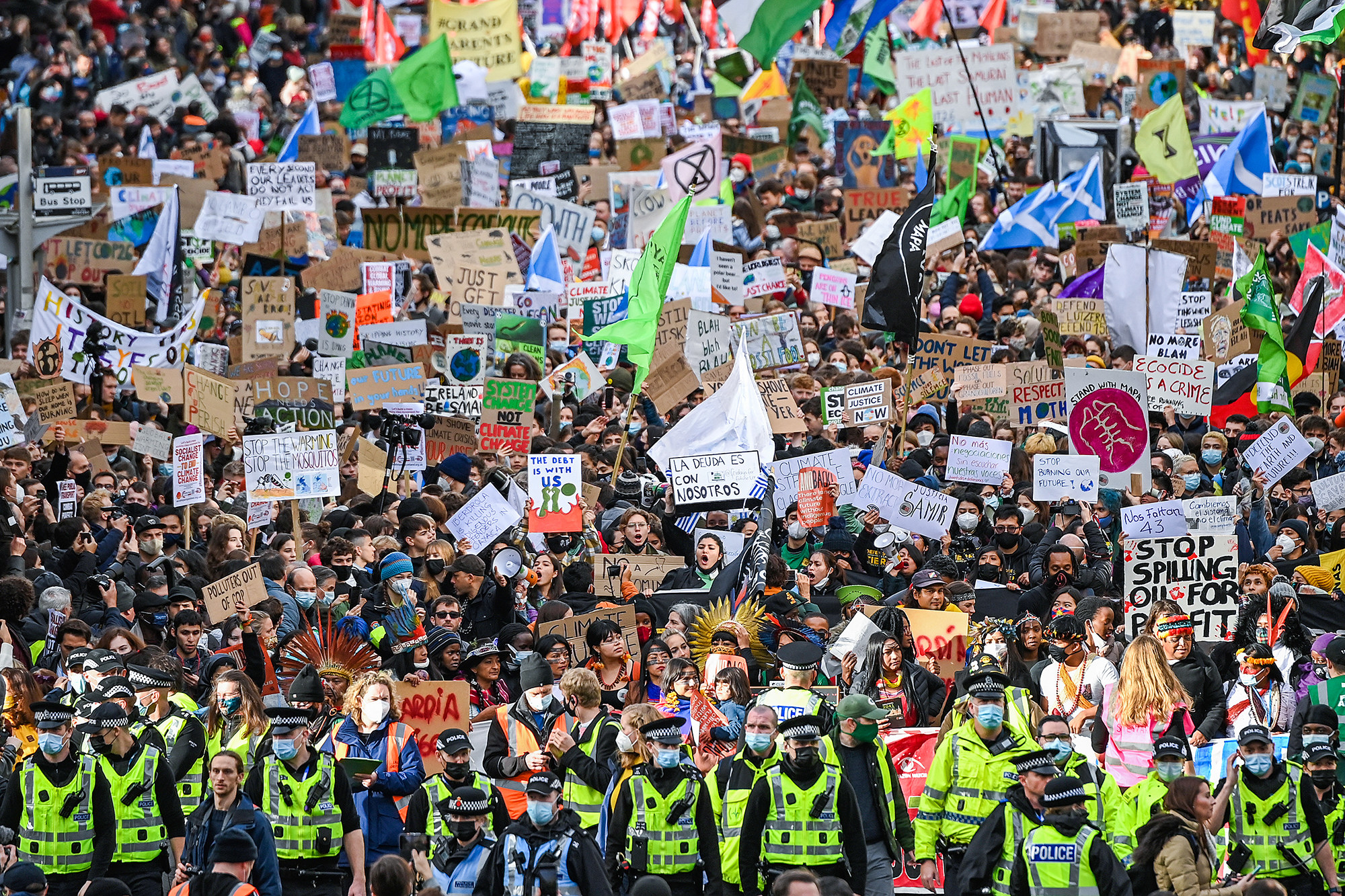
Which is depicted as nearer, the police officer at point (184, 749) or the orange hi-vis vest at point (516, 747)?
the orange hi-vis vest at point (516, 747)

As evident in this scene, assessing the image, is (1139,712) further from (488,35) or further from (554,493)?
(488,35)

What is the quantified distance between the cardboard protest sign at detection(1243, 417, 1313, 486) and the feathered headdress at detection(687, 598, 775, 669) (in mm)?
4208

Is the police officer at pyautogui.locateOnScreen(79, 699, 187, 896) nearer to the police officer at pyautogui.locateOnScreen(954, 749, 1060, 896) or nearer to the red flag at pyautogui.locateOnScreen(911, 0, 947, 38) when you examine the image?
the police officer at pyautogui.locateOnScreen(954, 749, 1060, 896)

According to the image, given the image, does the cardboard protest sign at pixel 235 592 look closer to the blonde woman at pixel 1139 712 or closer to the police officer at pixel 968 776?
the police officer at pixel 968 776

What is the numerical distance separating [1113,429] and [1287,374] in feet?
8.27

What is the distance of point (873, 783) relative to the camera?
368 inches

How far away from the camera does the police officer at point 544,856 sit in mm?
8398

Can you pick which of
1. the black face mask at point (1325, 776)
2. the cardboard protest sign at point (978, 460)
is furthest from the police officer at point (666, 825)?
the cardboard protest sign at point (978, 460)

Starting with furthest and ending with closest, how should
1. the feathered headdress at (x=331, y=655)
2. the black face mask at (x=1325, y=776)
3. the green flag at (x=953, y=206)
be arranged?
the green flag at (x=953, y=206) < the feathered headdress at (x=331, y=655) < the black face mask at (x=1325, y=776)

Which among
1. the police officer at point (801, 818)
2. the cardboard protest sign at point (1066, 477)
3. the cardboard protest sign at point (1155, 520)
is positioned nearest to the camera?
the police officer at point (801, 818)

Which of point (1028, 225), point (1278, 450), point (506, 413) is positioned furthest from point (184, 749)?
point (1028, 225)

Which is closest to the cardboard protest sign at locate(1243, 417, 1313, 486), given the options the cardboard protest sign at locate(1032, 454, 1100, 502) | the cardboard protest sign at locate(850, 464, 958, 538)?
the cardboard protest sign at locate(1032, 454, 1100, 502)

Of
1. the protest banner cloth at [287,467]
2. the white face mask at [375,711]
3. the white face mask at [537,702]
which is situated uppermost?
the white face mask at [375,711]

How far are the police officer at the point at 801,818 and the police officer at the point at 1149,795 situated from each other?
3.61 feet
